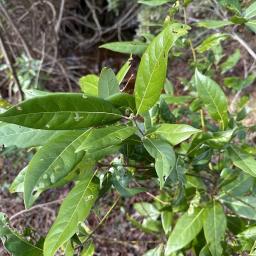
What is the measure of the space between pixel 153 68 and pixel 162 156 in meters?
0.20

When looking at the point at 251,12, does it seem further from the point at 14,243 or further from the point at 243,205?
the point at 14,243

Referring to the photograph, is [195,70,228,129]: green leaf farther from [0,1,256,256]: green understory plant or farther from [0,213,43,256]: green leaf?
[0,213,43,256]: green leaf

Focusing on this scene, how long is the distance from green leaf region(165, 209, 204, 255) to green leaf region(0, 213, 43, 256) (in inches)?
18.8

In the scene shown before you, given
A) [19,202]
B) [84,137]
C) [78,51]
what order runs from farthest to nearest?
A: [78,51]
[19,202]
[84,137]

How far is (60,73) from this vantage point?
4605 millimetres

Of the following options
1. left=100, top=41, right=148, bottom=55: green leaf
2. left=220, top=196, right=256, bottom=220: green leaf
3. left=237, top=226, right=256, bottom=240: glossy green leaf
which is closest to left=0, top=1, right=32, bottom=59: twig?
left=100, top=41, right=148, bottom=55: green leaf

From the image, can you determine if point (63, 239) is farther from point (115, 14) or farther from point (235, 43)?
point (115, 14)

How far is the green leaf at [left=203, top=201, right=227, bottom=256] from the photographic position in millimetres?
1285

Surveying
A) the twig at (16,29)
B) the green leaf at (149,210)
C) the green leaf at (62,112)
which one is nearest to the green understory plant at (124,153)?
the green leaf at (62,112)

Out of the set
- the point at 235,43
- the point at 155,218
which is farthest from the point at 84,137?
the point at 235,43

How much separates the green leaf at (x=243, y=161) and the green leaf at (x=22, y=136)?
0.54 m

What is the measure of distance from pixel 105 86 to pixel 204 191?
2.30ft

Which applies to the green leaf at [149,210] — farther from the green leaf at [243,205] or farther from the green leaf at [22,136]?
the green leaf at [22,136]

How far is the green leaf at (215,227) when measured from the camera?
50.6 inches
